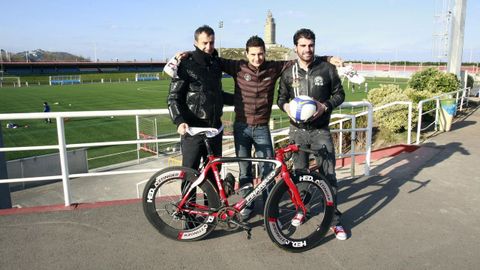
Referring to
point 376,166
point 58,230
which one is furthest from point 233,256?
point 376,166

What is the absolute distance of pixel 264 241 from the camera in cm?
352

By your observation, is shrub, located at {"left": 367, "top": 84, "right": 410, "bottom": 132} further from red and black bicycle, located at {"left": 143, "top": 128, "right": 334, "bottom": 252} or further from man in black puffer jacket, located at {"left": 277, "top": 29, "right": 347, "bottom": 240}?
red and black bicycle, located at {"left": 143, "top": 128, "right": 334, "bottom": 252}

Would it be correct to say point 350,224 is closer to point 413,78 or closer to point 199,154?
point 199,154

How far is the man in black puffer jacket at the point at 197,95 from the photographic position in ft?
11.5

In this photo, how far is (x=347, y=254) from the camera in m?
3.27

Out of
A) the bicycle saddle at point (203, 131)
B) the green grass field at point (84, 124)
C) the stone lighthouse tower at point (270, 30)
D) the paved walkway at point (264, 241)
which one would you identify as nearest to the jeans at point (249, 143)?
the bicycle saddle at point (203, 131)

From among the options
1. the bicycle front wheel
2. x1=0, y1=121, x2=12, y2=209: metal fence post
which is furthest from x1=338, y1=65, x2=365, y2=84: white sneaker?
x1=0, y1=121, x2=12, y2=209: metal fence post

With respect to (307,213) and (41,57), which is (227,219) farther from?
(41,57)

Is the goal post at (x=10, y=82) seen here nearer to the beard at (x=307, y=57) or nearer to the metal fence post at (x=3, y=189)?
the metal fence post at (x=3, y=189)

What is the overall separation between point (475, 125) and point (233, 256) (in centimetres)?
976

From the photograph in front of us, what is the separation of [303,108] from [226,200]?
1.12 meters

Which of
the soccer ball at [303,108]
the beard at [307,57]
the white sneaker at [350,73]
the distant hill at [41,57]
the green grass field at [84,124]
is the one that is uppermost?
the distant hill at [41,57]

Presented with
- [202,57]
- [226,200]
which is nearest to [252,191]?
[226,200]

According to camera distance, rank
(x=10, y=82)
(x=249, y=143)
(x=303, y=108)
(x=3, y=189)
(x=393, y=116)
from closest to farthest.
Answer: (x=303, y=108), (x=249, y=143), (x=3, y=189), (x=393, y=116), (x=10, y=82)
